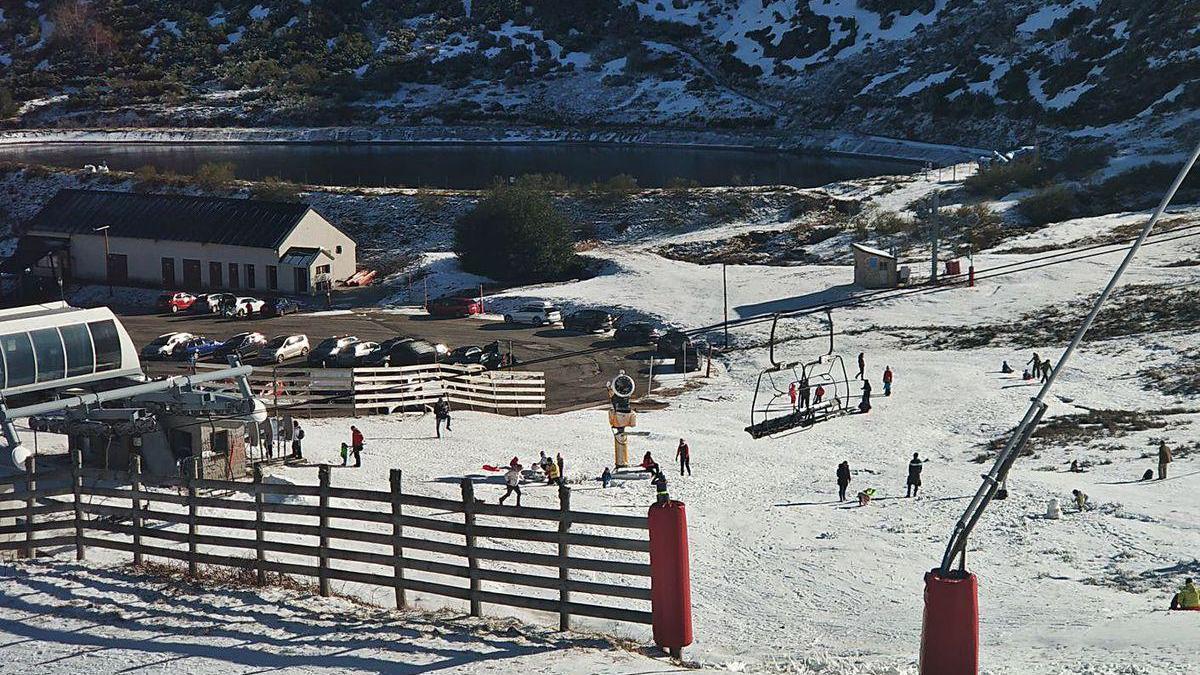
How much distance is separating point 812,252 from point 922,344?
20.5 metres

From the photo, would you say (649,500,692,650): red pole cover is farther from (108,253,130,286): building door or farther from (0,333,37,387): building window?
(108,253,130,286): building door

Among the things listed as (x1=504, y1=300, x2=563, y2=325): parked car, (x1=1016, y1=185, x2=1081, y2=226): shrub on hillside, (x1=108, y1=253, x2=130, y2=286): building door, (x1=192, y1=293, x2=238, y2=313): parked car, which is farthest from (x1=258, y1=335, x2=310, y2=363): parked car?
(x1=1016, y1=185, x2=1081, y2=226): shrub on hillside

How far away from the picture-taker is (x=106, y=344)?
2964cm

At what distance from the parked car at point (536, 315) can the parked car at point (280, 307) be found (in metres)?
9.63

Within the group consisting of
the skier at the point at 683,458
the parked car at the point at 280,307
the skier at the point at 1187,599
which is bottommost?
the skier at the point at 1187,599

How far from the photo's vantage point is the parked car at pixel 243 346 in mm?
50969

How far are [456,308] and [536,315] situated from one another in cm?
380

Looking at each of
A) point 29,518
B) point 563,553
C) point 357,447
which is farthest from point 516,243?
point 563,553

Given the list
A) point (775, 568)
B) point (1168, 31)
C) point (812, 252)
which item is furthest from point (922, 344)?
point (1168, 31)

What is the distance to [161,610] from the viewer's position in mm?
15891

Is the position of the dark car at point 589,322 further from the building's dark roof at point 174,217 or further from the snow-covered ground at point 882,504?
the building's dark roof at point 174,217

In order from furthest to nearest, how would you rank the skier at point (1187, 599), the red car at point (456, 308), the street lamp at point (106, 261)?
the street lamp at point (106, 261)
the red car at point (456, 308)
the skier at point (1187, 599)

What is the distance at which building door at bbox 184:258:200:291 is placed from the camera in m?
68.8

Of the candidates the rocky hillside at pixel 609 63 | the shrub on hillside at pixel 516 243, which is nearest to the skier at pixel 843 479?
the shrub on hillside at pixel 516 243
